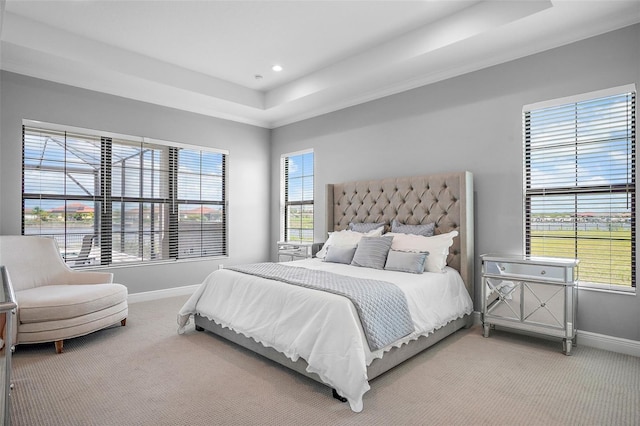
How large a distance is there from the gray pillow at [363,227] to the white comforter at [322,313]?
2.47 feet

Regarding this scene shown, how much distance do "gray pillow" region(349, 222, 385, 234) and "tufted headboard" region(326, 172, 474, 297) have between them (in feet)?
0.36

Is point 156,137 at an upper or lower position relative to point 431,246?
upper

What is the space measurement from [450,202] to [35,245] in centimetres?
440

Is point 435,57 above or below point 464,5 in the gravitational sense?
Answer: below

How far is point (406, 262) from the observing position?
3.48 m

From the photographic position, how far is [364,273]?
11.3ft

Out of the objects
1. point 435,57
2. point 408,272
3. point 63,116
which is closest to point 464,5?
point 435,57

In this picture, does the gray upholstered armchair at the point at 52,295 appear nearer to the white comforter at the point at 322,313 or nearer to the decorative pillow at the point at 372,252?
the white comforter at the point at 322,313

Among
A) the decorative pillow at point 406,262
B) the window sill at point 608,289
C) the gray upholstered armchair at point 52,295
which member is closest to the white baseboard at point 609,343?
the window sill at point 608,289

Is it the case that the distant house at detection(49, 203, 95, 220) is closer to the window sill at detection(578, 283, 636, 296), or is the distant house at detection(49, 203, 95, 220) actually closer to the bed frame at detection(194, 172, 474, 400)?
the bed frame at detection(194, 172, 474, 400)

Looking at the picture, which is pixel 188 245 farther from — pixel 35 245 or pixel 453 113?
pixel 453 113

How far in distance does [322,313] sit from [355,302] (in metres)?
0.23

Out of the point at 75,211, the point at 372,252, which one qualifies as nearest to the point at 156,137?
the point at 75,211

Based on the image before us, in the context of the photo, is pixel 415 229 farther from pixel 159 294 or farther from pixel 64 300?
pixel 159 294
